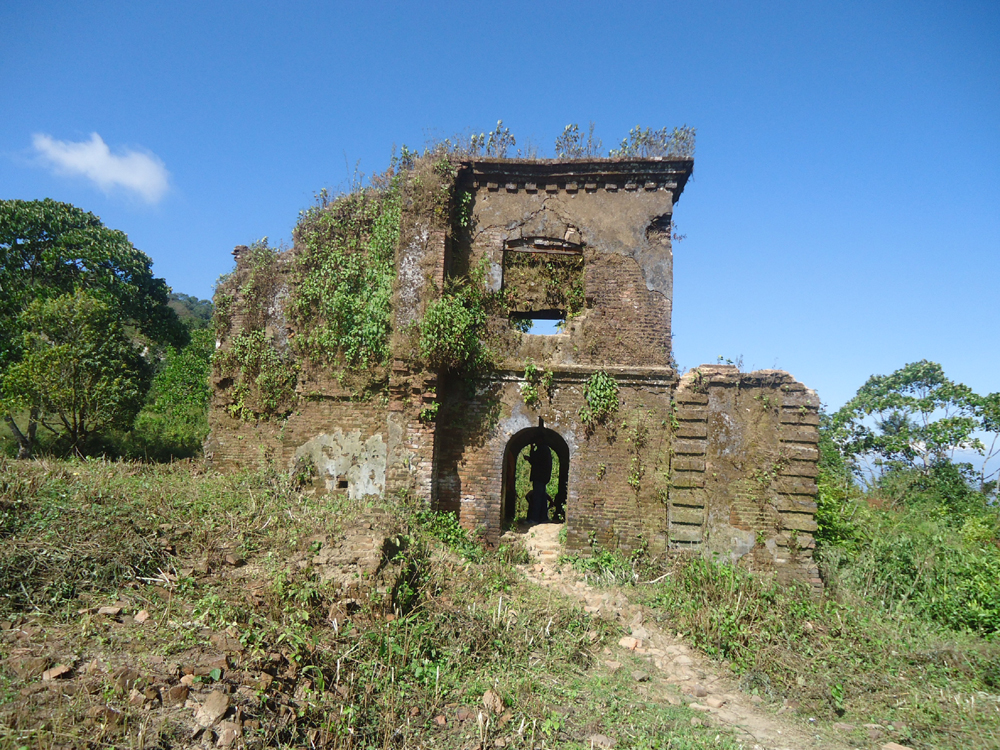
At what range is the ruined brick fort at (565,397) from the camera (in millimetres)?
9500

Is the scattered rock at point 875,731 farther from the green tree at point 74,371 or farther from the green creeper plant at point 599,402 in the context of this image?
the green tree at point 74,371

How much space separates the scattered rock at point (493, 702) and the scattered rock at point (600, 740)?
840 mm

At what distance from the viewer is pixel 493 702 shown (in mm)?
5395

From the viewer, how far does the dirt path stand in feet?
18.7

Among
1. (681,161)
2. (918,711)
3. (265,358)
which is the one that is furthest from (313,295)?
(918,711)

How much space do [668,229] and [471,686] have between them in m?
8.23

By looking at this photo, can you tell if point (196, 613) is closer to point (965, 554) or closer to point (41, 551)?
point (41, 551)

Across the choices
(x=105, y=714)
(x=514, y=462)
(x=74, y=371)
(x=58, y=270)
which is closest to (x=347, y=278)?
(x=514, y=462)

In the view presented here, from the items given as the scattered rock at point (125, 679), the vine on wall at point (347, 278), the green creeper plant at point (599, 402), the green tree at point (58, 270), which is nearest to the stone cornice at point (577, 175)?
the vine on wall at point (347, 278)

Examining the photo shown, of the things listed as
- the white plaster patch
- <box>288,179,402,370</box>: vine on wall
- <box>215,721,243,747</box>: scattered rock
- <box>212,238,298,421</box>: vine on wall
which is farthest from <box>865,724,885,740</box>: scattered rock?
<box>212,238,298,421</box>: vine on wall

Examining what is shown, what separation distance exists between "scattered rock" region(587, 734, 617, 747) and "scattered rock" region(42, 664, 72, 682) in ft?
13.6

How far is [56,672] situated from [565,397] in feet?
25.3

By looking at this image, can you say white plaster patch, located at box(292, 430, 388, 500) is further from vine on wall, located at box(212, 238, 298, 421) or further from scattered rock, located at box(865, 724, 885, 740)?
scattered rock, located at box(865, 724, 885, 740)

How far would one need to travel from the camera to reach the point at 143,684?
4086mm
